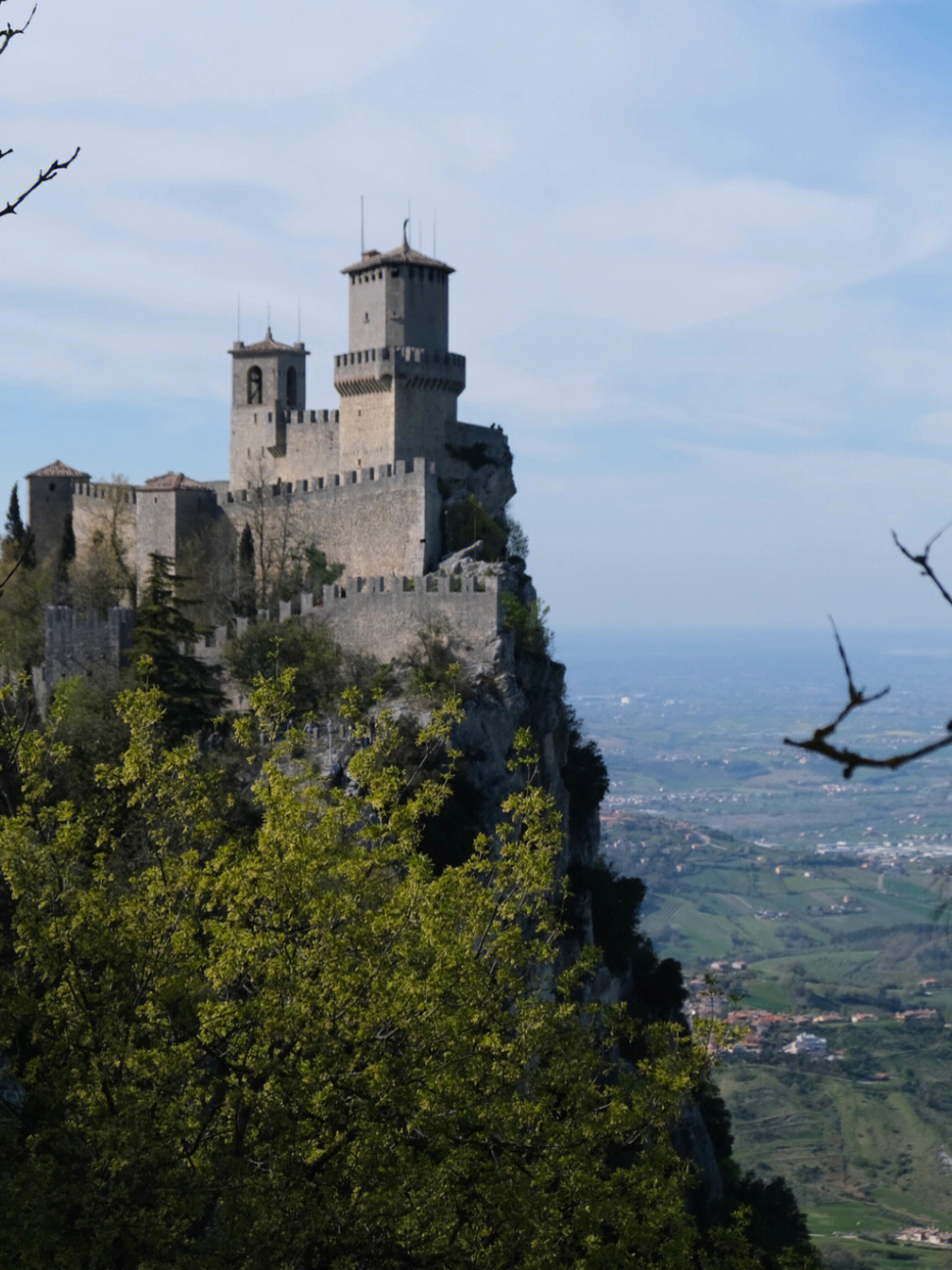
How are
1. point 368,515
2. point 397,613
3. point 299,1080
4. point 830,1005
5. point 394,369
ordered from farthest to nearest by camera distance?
point 830,1005, point 394,369, point 368,515, point 397,613, point 299,1080

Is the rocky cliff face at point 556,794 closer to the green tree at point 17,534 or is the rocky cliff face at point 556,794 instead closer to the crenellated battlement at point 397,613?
the crenellated battlement at point 397,613

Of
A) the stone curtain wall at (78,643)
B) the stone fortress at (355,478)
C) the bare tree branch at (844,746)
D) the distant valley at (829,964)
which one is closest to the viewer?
the bare tree branch at (844,746)

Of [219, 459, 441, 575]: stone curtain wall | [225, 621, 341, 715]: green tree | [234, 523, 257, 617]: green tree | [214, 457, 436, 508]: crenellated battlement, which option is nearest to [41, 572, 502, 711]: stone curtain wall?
[225, 621, 341, 715]: green tree

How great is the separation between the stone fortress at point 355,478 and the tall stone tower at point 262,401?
0.04 m

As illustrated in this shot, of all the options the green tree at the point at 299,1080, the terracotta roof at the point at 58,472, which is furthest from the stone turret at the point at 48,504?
the green tree at the point at 299,1080

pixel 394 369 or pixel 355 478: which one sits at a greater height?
pixel 394 369

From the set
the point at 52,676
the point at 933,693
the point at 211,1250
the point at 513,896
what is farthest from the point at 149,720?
the point at 933,693

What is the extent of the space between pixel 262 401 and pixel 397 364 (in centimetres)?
559

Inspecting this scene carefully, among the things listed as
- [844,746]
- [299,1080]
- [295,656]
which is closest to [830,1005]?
[295,656]

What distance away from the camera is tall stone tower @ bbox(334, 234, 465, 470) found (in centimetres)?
4641

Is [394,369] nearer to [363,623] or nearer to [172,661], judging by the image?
[363,623]

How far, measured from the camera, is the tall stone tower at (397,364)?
46.4 metres

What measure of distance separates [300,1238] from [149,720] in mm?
5599

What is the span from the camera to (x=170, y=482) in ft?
156
